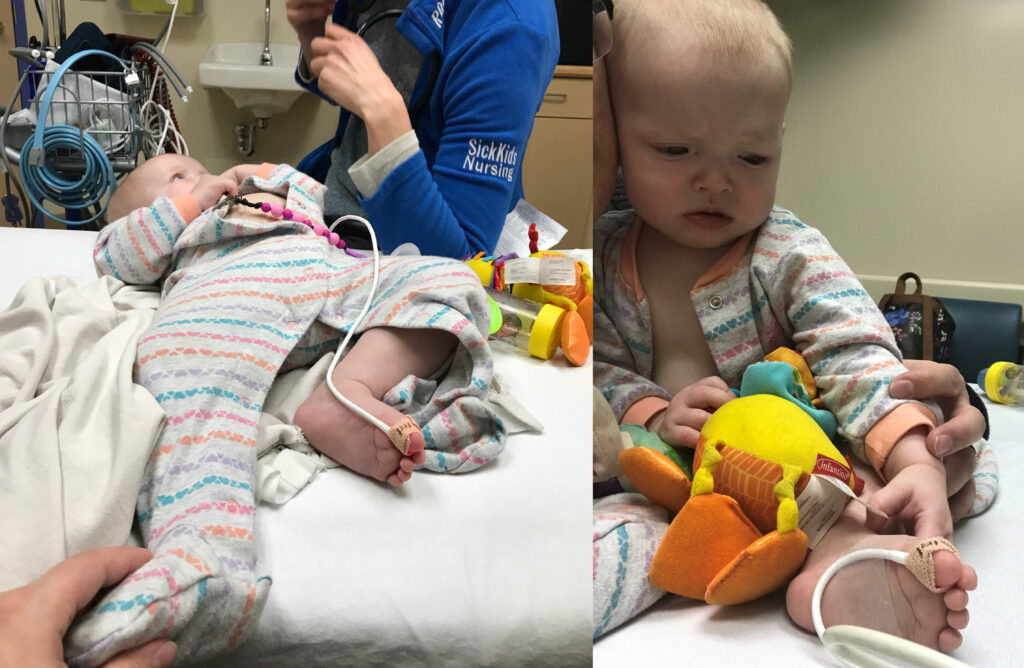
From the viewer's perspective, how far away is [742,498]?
20 cm

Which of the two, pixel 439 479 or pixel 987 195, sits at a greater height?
pixel 987 195

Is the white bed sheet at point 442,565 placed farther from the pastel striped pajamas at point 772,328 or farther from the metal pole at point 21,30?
the metal pole at point 21,30

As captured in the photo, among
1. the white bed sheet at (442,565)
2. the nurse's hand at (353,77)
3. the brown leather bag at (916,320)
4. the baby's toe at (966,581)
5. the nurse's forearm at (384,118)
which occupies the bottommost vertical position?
the white bed sheet at (442,565)

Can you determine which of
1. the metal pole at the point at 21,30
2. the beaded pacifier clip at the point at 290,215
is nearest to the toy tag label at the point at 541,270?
the beaded pacifier clip at the point at 290,215

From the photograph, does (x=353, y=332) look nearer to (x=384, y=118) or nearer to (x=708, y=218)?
(x=384, y=118)

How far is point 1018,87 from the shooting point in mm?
225

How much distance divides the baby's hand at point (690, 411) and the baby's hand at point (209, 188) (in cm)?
35

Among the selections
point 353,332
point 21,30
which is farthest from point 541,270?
point 21,30

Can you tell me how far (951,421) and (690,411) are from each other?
3.1 inches

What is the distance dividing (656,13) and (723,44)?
24 mm

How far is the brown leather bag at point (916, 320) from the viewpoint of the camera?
0.23 meters

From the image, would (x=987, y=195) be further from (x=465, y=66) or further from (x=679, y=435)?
(x=465, y=66)

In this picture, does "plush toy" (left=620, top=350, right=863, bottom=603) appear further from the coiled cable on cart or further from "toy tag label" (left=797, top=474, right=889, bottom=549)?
the coiled cable on cart

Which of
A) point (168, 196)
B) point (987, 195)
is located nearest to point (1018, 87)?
point (987, 195)
